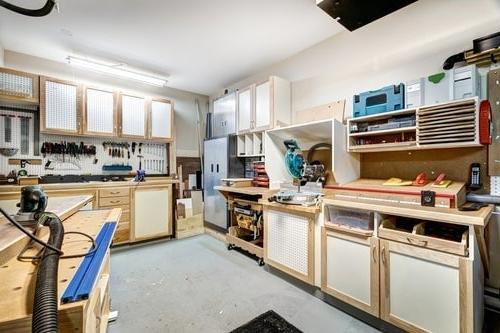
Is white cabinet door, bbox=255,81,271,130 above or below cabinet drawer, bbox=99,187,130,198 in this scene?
above

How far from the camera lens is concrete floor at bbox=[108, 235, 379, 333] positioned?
193cm

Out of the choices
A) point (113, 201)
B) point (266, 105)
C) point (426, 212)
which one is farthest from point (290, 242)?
point (113, 201)

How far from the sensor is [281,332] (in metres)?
1.81

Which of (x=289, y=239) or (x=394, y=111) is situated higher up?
(x=394, y=111)

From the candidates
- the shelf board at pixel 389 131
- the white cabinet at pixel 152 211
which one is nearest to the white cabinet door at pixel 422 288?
the shelf board at pixel 389 131

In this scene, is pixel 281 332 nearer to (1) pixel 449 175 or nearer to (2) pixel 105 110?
(1) pixel 449 175

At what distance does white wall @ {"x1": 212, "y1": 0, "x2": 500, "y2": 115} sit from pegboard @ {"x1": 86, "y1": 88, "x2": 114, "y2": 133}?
3.07 meters

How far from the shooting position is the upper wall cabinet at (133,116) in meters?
4.02

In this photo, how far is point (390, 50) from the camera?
2514mm

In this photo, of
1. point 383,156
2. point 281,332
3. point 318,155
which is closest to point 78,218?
point 281,332

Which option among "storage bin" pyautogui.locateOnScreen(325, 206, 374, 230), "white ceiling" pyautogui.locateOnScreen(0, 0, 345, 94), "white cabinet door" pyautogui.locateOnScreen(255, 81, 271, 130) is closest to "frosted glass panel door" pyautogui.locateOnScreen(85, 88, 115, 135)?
"white ceiling" pyautogui.locateOnScreen(0, 0, 345, 94)

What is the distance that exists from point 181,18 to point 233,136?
1995 millimetres

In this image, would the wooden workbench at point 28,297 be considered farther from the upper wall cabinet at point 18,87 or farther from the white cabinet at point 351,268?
the upper wall cabinet at point 18,87

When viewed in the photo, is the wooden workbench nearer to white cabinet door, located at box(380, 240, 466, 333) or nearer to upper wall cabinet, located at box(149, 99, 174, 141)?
white cabinet door, located at box(380, 240, 466, 333)
